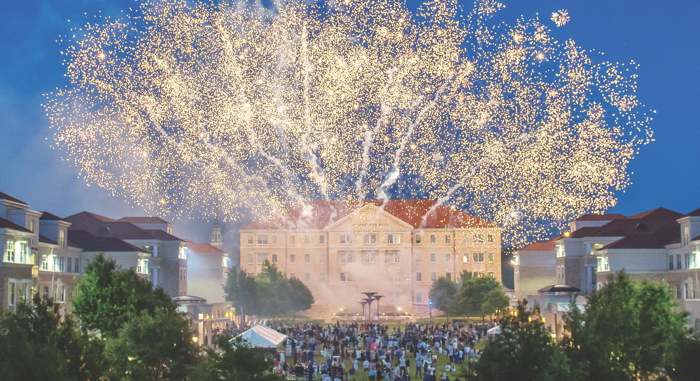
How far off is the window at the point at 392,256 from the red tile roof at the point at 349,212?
5.23m

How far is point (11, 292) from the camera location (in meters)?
59.1

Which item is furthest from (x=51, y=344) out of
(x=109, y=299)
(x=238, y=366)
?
(x=109, y=299)

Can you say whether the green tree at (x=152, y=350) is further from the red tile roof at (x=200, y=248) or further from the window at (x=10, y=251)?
the red tile roof at (x=200, y=248)

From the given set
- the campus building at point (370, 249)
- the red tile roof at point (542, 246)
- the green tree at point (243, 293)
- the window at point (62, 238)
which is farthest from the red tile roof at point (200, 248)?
the window at point (62, 238)

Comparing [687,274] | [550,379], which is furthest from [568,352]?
[687,274]

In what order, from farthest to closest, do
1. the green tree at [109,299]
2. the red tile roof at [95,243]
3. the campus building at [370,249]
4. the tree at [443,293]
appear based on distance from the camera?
the campus building at [370,249], the tree at [443,293], the red tile roof at [95,243], the green tree at [109,299]

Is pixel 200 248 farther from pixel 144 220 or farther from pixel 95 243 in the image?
pixel 95 243

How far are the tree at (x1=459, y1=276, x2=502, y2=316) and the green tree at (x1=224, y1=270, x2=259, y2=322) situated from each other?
20.9m

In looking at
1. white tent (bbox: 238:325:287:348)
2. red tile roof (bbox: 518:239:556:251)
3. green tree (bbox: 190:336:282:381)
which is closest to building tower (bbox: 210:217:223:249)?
red tile roof (bbox: 518:239:556:251)

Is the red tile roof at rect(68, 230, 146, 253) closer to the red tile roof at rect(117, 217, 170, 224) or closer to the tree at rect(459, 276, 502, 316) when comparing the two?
the red tile roof at rect(117, 217, 170, 224)

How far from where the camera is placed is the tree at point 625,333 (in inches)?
1255

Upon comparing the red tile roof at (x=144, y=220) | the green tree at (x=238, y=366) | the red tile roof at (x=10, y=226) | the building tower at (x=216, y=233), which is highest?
the building tower at (x=216, y=233)

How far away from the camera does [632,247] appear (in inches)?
2970

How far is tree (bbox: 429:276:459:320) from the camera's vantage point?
10562 centimetres
